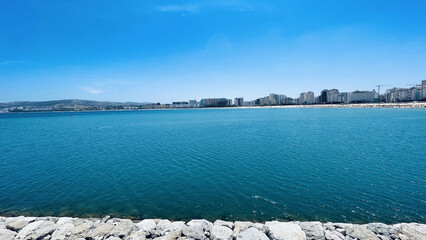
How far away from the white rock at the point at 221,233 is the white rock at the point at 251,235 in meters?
0.54

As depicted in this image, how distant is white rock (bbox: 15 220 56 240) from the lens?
364 inches

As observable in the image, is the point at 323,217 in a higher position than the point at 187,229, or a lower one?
lower

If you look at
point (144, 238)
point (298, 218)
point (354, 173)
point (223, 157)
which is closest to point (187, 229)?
point (144, 238)

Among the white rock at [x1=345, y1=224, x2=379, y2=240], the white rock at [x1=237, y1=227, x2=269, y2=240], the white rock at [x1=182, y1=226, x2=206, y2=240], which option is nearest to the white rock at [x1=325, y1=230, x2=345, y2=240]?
the white rock at [x1=345, y1=224, x2=379, y2=240]

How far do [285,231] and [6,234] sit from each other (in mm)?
13343

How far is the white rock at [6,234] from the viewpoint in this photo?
918cm

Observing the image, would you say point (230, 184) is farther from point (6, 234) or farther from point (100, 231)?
point (6, 234)

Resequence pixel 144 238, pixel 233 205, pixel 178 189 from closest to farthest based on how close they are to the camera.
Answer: pixel 144 238 → pixel 233 205 → pixel 178 189

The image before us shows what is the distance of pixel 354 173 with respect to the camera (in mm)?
17594

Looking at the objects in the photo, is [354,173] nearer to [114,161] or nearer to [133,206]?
[133,206]

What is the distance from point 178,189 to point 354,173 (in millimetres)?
15734

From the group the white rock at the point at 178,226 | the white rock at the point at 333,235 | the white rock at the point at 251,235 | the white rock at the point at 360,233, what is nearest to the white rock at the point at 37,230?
the white rock at the point at 178,226

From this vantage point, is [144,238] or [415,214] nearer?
[144,238]

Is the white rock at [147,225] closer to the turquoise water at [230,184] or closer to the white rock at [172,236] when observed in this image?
the white rock at [172,236]
